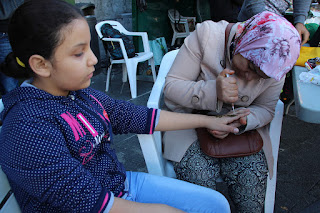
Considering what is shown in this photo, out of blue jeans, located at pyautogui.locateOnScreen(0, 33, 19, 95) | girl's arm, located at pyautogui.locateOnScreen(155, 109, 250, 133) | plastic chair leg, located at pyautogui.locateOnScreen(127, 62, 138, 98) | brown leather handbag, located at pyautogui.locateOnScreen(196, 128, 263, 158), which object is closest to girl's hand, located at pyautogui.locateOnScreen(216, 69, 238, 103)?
girl's arm, located at pyautogui.locateOnScreen(155, 109, 250, 133)

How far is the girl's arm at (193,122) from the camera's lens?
140cm

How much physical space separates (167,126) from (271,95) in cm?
67

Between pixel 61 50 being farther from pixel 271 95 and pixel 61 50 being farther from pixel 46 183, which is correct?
pixel 271 95

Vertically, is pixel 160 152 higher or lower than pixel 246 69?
lower

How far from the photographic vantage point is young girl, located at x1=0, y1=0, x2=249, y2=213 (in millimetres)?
810

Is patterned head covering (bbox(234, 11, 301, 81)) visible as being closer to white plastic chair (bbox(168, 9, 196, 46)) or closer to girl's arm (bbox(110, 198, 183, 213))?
girl's arm (bbox(110, 198, 183, 213))

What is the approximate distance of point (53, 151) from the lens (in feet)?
2.71

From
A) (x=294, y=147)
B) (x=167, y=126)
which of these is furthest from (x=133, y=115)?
(x=294, y=147)

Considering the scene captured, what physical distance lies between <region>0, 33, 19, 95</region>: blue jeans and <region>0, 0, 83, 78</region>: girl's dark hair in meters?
1.63

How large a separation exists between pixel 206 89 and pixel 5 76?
220 cm

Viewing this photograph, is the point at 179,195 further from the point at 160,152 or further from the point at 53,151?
the point at 53,151

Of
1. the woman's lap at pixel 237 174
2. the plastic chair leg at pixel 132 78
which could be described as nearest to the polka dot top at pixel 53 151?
the woman's lap at pixel 237 174

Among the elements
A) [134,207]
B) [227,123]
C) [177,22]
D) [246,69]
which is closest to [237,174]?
[227,123]

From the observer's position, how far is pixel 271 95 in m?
1.53
